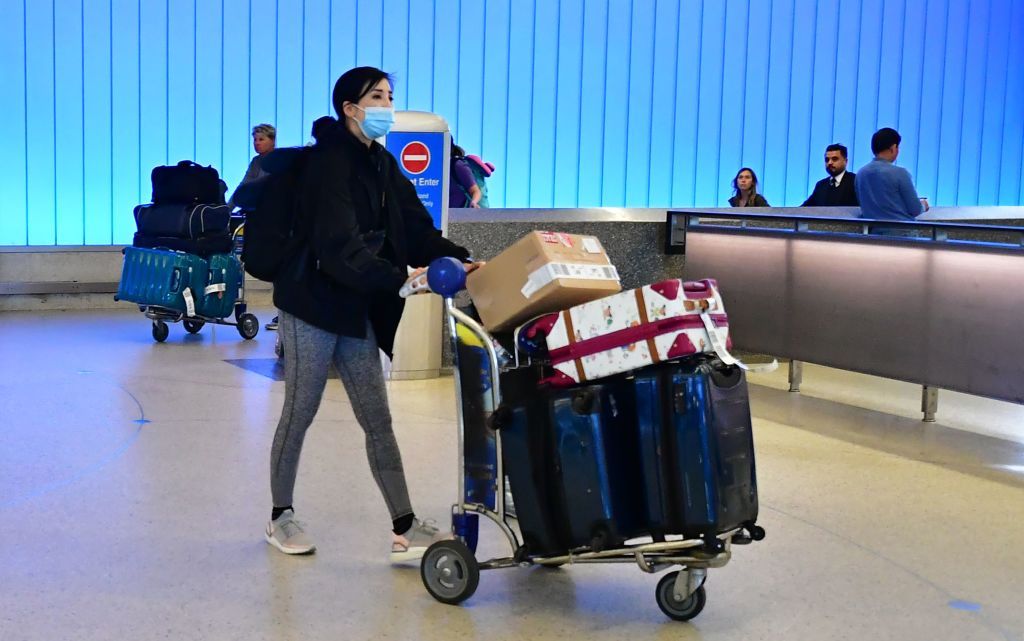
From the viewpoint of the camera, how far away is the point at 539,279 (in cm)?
333

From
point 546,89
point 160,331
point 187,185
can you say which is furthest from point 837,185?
point 160,331

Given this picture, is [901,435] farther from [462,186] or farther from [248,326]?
[248,326]

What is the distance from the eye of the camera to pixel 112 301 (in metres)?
10.9

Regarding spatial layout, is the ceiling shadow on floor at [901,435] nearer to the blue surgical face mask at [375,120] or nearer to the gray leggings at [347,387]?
the gray leggings at [347,387]

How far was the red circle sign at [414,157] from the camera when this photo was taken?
719cm

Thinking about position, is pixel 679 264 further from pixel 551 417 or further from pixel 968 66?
pixel 968 66

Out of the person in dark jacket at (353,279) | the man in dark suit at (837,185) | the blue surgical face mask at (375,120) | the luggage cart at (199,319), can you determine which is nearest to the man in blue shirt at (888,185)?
the man in dark suit at (837,185)

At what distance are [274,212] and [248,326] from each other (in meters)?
5.46

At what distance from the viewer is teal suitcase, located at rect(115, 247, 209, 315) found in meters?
8.84

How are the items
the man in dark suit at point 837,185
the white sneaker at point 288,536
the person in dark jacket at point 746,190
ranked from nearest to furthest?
the white sneaker at point 288,536 → the man in dark suit at point 837,185 → the person in dark jacket at point 746,190

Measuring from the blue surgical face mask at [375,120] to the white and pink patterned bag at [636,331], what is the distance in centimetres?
87

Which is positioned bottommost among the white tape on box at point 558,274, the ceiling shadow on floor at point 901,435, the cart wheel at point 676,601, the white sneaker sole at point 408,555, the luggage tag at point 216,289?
the ceiling shadow on floor at point 901,435

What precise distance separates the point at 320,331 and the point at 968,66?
1117 cm

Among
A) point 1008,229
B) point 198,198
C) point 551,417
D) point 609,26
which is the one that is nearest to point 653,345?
point 551,417
